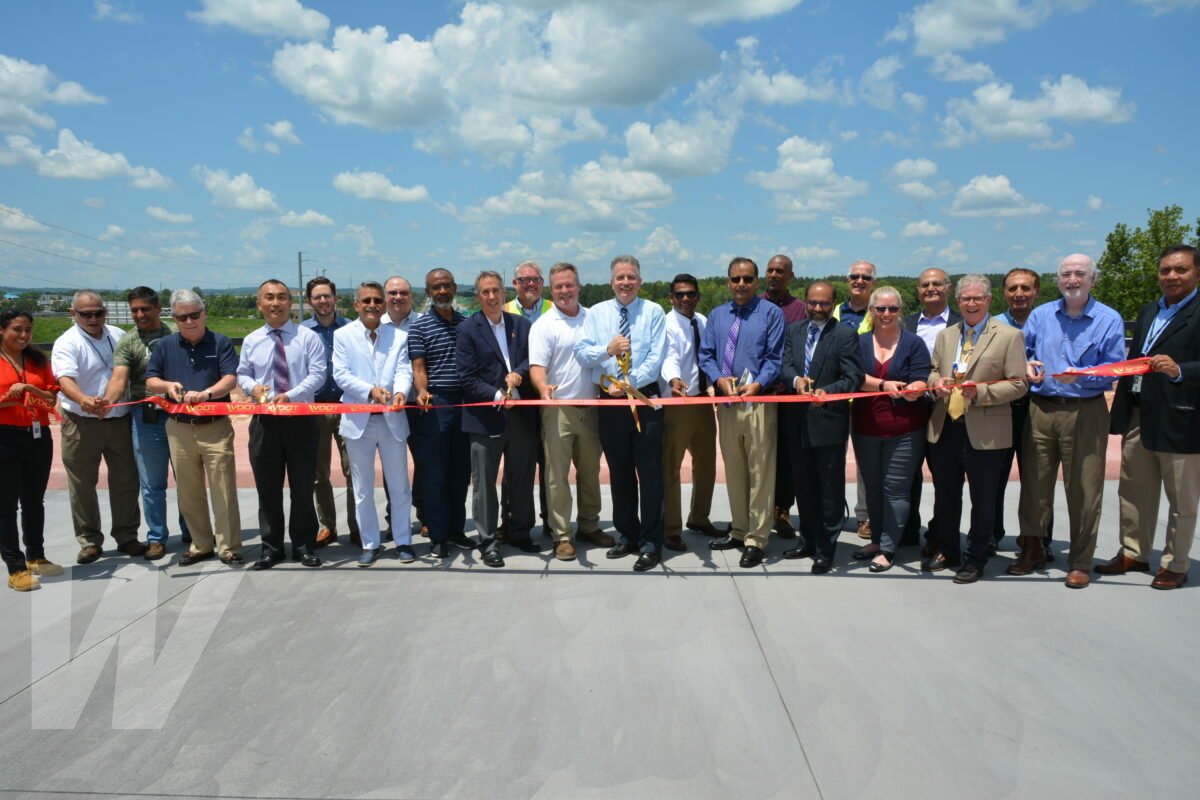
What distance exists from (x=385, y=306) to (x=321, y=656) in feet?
9.89

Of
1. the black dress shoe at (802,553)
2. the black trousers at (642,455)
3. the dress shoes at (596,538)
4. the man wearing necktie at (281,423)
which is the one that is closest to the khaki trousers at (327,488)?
the man wearing necktie at (281,423)

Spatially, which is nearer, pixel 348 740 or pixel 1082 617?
pixel 348 740

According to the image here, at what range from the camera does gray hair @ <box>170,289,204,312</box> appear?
17.8 feet

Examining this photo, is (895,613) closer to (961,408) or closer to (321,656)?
(961,408)

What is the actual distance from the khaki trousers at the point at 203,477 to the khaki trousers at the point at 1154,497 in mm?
6507

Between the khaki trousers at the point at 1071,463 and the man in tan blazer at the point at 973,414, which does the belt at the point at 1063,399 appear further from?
the man in tan blazer at the point at 973,414

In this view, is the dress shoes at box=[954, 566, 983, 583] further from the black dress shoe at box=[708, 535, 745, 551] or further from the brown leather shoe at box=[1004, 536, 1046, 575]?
the black dress shoe at box=[708, 535, 745, 551]

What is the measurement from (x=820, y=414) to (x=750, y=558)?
46.9 inches

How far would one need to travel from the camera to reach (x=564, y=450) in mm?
5668

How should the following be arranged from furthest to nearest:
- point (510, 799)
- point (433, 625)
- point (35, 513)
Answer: point (35, 513)
point (433, 625)
point (510, 799)

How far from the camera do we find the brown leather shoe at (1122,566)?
A: 5.17 meters

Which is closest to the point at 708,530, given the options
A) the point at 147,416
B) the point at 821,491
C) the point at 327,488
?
the point at 821,491

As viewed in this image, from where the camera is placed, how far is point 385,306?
6062 millimetres

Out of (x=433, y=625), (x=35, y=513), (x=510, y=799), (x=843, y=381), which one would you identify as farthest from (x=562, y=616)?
(x=35, y=513)
